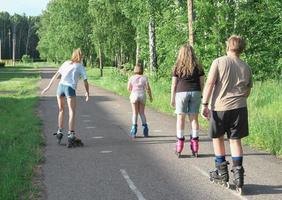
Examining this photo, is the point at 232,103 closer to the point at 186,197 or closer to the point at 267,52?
the point at 186,197

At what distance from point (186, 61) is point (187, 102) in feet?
2.58

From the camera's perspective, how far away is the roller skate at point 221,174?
289 inches

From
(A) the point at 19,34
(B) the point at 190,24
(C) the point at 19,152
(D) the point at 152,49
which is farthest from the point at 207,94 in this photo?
(A) the point at 19,34

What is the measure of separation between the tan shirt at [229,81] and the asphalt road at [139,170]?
3.89 ft

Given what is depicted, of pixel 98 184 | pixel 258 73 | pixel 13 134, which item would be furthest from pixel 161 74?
pixel 98 184

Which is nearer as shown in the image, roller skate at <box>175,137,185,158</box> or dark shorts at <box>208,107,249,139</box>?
dark shorts at <box>208,107,249,139</box>

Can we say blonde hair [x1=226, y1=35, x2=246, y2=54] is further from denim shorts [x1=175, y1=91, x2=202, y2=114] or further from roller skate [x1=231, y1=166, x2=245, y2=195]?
denim shorts [x1=175, y1=91, x2=202, y2=114]

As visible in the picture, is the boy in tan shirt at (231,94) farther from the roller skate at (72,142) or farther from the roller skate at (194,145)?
the roller skate at (72,142)

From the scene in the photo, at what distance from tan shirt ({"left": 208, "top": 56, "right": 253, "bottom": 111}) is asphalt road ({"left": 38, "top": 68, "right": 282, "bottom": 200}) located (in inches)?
46.7

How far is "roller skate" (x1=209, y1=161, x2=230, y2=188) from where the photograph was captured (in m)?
7.34

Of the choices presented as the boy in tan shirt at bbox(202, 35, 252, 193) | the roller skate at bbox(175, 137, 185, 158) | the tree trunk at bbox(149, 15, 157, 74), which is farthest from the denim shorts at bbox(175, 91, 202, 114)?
the tree trunk at bbox(149, 15, 157, 74)

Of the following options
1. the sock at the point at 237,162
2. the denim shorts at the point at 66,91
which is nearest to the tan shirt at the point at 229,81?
the sock at the point at 237,162

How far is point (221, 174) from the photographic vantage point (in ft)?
24.3

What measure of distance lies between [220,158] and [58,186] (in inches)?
92.4
